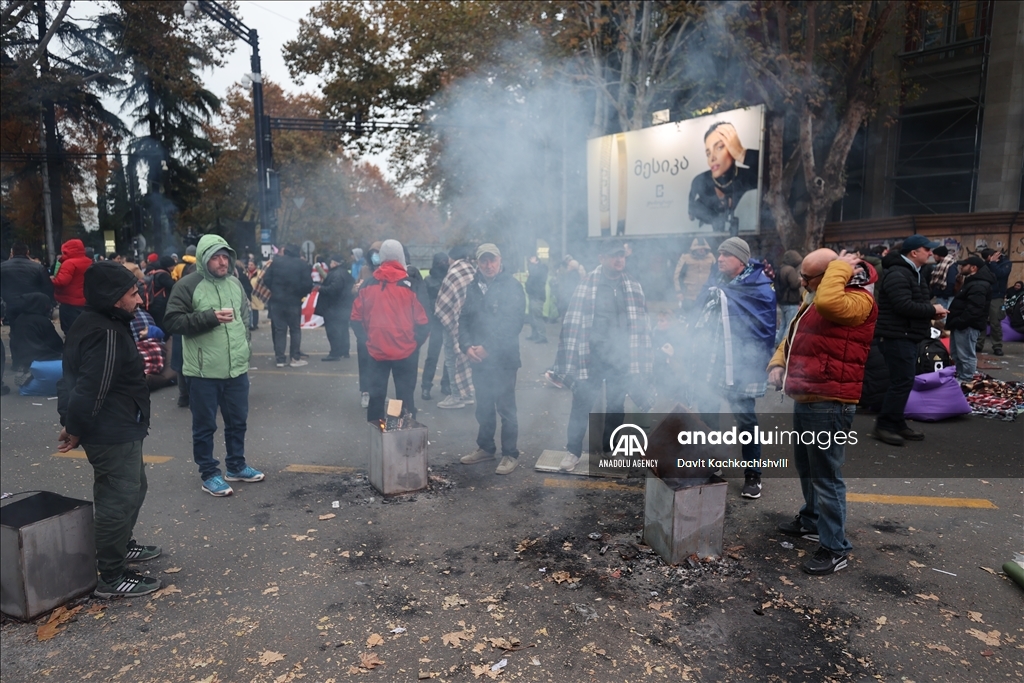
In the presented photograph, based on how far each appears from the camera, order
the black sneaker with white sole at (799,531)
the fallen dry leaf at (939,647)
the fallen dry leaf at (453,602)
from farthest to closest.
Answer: the black sneaker with white sole at (799,531) < the fallen dry leaf at (453,602) < the fallen dry leaf at (939,647)

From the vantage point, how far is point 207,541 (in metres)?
3.89

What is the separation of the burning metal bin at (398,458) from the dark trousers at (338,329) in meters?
5.66

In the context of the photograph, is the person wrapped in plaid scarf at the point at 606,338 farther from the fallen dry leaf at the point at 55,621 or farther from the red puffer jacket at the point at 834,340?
the fallen dry leaf at the point at 55,621

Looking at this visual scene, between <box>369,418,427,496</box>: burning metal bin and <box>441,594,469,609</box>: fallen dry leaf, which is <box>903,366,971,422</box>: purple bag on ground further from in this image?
<box>441,594,469,609</box>: fallen dry leaf

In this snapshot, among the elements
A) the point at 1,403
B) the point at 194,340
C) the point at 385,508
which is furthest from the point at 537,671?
the point at 1,403

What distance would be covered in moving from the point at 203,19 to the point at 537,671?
1948cm

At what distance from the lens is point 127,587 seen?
10.7 feet

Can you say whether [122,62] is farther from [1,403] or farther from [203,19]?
[1,403]

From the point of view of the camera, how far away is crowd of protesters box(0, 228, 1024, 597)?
3285 millimetres

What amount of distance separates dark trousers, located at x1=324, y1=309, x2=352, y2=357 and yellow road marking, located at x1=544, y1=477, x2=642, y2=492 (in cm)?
606

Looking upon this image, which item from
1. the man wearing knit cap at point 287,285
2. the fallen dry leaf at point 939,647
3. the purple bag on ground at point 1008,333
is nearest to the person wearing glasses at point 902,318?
the fallen dry leaf at point 939,647

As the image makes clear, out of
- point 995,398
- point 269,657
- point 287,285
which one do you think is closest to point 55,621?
point 269,657

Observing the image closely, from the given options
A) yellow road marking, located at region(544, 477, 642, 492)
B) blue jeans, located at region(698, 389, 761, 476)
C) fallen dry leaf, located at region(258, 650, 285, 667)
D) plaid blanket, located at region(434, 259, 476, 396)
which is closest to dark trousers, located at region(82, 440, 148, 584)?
fallen dry leaf, located at region(258, 650, 285, 667)

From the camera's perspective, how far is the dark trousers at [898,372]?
218 inches
